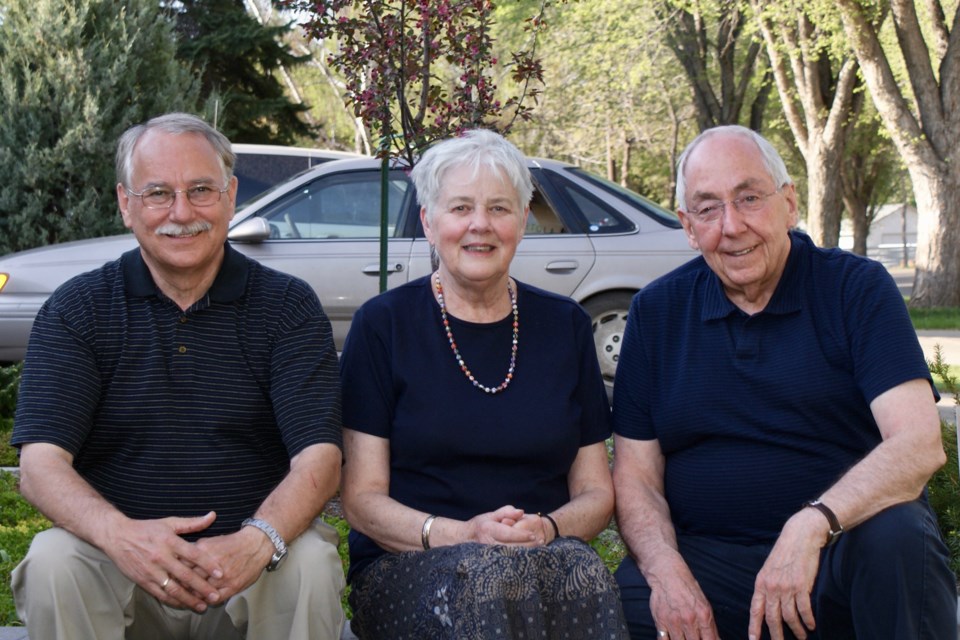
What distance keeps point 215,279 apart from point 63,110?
8.92 metres

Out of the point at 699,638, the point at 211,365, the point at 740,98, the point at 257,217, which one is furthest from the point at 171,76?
the point at 740,98

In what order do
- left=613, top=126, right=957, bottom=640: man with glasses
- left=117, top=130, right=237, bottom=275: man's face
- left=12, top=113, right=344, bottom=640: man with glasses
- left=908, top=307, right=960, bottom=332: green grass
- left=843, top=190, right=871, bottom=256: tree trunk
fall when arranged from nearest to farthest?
left=12, top=113, right=344, bottom=640: man with glasses
left=613, top=126, right=957, bottom=640: man with glasses
left=117, top=130, right=237, bottom=275: man's face
left=908, top=307, right=960, bottom=332: green grass
left=843, top=190, right=871, bottom=256: tree trunk

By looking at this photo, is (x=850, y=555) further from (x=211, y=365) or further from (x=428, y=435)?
(x=211, y=365)

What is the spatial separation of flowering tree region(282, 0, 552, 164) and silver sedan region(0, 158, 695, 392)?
1.99 m

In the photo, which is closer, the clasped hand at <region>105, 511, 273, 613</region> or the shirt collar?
the clasped hand at <region>105, 511, 273, 613</region>

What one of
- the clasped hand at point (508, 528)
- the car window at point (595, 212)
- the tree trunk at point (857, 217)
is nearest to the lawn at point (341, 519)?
the clasped hand at point (508, 528)

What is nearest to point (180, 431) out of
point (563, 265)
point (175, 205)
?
point (175, 205)

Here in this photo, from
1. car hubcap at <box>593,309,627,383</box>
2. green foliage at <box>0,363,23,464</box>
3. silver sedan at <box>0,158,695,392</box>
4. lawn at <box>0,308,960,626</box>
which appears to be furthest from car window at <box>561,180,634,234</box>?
green foliage at <box>0,363,23,464</box>

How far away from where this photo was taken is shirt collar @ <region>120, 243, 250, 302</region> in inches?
119

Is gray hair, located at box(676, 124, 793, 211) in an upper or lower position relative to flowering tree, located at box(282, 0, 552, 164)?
lower

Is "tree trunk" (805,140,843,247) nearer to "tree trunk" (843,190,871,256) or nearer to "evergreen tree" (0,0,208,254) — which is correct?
"evergreen tree" (0,0,208,254)

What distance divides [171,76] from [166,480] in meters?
9.64

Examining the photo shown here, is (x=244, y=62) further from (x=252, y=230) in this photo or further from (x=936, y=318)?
(x=252, y=230)

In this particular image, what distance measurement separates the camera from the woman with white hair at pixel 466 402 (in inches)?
117
